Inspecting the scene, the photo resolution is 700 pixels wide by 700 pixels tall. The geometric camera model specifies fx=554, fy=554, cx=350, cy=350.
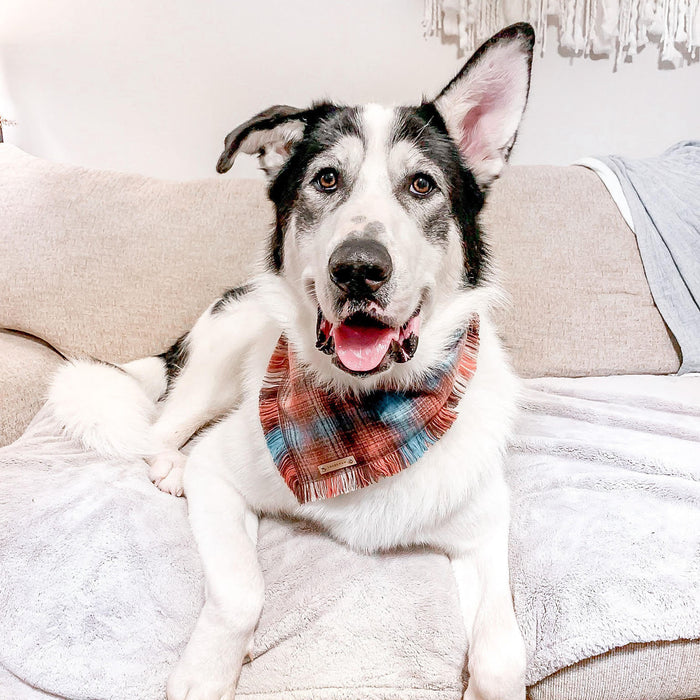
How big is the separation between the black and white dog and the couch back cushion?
2.13ft

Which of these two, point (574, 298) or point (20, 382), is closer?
point (20, 382)

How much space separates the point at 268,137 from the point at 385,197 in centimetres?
42

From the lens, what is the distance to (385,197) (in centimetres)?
119

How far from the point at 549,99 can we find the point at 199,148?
174cm

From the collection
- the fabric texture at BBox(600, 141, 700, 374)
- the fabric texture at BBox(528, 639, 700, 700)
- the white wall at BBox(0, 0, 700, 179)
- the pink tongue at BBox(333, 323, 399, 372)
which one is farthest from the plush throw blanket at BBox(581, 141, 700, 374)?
the pink tongue at BBox(333, 323, 399, 372)

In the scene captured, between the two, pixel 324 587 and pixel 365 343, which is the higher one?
pixel 365 343

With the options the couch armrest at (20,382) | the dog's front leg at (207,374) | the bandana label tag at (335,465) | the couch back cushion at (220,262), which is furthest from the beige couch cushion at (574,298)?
the couch armrest at (20,382)

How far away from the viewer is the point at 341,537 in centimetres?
131

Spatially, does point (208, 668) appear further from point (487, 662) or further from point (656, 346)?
point (656, 346)

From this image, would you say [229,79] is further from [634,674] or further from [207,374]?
[634,674]

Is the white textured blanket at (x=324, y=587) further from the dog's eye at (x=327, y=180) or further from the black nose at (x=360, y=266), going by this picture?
the dog's eye at (x=327, y=180)

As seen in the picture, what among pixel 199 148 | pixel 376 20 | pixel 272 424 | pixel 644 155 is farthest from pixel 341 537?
pixel 644 155

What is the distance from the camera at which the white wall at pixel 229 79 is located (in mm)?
2570

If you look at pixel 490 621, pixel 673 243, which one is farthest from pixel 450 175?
pixel 673 243
